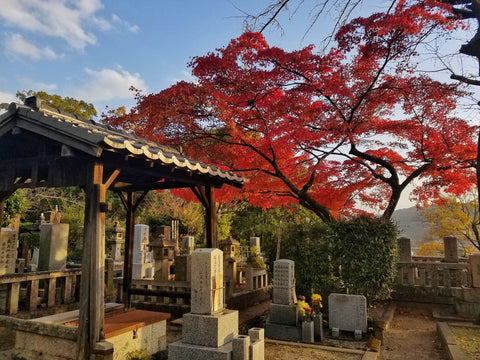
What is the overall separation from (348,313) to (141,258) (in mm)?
11333

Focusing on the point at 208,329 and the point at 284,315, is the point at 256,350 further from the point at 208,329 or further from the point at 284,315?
the point at 284,315

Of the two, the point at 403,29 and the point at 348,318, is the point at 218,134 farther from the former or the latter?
the point at 348,318

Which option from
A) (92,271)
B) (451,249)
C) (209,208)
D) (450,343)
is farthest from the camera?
(451,249)

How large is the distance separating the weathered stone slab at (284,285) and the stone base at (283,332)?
2.04 ft

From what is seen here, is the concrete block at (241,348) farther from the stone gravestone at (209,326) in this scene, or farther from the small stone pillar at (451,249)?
the small stone pillar at (451,249)

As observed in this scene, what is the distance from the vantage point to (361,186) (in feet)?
38.7

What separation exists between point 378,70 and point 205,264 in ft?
23.8

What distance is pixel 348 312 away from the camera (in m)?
8.30

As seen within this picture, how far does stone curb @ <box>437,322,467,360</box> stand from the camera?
6410 mm

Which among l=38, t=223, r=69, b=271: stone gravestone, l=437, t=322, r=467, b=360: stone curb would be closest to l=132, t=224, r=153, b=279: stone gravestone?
l=38, t=223, r=69, b=271: stone gravestone

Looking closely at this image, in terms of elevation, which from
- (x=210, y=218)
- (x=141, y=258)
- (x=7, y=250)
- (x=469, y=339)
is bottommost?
(x=469, y=339)

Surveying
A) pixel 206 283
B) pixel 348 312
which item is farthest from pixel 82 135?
pixel 348 312

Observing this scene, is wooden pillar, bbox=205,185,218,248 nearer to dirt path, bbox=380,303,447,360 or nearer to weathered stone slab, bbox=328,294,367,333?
weathered stone slab, bbox=328,294,367,333

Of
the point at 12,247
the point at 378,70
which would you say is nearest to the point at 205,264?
the point at 12,247
